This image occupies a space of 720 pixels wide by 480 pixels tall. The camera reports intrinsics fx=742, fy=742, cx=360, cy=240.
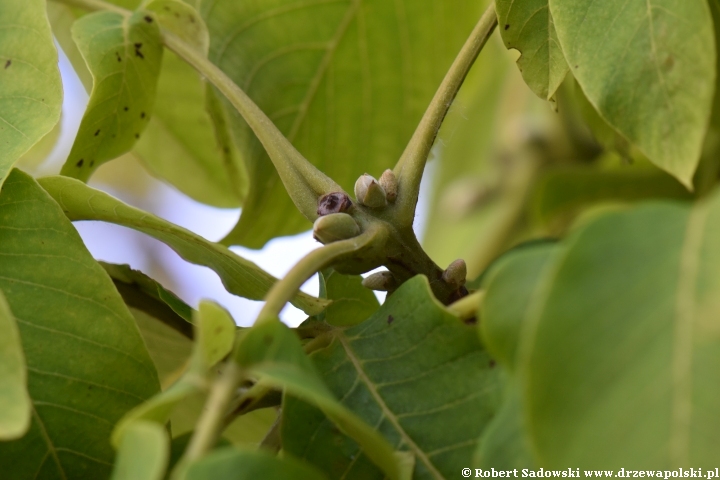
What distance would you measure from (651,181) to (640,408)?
2.92 ft

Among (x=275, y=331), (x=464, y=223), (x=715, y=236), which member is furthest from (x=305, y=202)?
(x=464, y=223)

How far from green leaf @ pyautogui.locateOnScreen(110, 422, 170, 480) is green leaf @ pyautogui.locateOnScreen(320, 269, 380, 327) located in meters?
0.30

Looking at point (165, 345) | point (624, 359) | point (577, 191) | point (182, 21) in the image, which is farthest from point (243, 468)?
point (577, 191)

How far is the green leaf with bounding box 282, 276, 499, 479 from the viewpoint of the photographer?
0.43 meters

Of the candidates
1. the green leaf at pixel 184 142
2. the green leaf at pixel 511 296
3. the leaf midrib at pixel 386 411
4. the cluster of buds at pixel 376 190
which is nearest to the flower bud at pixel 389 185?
the cluster of buds at pixel 376 190

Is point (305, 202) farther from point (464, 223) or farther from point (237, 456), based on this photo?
point (464, 223)

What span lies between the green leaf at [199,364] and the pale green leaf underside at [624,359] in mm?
153

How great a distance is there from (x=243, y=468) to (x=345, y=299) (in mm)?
326

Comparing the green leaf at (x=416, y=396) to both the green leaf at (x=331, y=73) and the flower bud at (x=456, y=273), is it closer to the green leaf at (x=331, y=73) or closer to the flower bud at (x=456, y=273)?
the flower bud at (x=456, y=273)

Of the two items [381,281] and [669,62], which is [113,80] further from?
[669,62]

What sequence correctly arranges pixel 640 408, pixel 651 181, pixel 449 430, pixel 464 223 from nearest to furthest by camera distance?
pixel 640 408 → pixel 449 430 → pixel 651 181 → pixel 464 223

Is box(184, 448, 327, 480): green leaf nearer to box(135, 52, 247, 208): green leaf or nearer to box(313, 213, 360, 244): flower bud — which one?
box(313, 213, 360, 244): flower bud

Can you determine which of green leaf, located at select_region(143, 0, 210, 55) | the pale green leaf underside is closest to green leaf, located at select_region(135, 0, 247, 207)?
green leaf, located at select_region(143, 0, 210, 55)

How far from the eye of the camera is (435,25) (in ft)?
2.93
